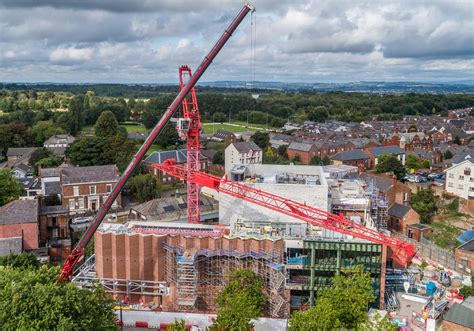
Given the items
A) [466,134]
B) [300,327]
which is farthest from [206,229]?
[466,134]

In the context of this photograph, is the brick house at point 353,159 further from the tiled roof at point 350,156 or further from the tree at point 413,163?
the tree at point 413,163

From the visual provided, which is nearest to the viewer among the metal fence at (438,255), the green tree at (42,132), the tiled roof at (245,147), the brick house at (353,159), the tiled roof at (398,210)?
the metal fence at (438,255)

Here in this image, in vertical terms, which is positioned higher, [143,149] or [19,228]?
[143,149]

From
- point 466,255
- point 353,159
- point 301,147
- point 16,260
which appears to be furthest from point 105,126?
point 466,255

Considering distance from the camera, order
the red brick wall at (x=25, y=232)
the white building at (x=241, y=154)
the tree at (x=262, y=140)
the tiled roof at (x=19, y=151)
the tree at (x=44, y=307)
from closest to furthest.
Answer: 1. the tree at (x=44, y=307)
2. the red brick wall at (x=25, y=232)
3. the white building at (x=241, y=154)
4. the tiled roof at (x=19, y=151)
5. the tree at (x=262, y=140)

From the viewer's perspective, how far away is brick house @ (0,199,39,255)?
113ft

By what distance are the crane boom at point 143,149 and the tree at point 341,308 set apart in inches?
507

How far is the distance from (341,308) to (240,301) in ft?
16.9

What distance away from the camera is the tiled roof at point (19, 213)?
35562 mm

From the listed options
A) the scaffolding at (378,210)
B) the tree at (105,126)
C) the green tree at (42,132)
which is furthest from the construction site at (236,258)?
the green tree at (42,132)

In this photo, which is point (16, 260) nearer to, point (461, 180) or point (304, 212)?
point (304, 212)

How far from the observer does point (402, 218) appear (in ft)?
144

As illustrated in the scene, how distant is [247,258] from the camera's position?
28500 mm

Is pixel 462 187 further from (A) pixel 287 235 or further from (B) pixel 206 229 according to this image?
(B) pixel 206 229
